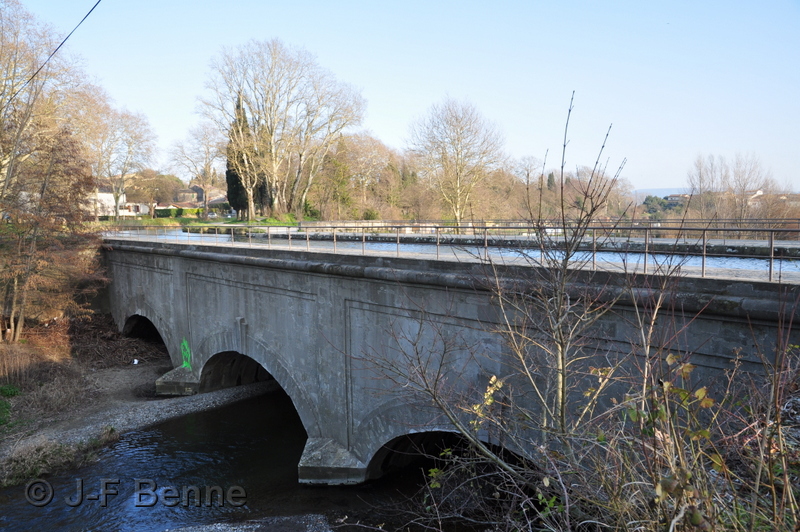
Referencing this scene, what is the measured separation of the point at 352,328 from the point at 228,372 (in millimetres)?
9167

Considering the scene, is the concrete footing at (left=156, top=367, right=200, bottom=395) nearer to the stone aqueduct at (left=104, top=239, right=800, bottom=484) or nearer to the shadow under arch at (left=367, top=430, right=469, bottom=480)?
the stone aqueduct at (left=104, top=239, right=800, bottom=484)

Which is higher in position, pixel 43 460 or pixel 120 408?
pixel 43 460

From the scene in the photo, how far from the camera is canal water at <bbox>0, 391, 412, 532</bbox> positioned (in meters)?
10.2

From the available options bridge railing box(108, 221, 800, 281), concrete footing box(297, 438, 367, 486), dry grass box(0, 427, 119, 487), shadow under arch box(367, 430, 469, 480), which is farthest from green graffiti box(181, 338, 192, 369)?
shadow under arch box(367, 430, 469, 480)

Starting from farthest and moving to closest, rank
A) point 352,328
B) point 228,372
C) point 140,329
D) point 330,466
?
point 140,329 → point 228,372 → point 330,466 → point 352,328

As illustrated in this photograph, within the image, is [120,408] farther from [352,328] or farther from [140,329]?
[352,328]

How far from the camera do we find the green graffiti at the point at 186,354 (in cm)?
1695

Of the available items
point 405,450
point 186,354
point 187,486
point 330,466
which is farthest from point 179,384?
point 405,450

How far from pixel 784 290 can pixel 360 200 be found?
45434mm

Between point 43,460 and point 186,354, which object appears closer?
point 43,460

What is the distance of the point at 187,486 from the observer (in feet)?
38.1

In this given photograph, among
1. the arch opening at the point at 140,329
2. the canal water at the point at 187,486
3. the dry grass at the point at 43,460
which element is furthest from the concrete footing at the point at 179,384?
the arch opening at the point at 140,329

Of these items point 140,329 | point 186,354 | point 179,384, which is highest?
point 186,354

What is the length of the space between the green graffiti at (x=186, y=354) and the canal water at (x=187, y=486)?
234cm
